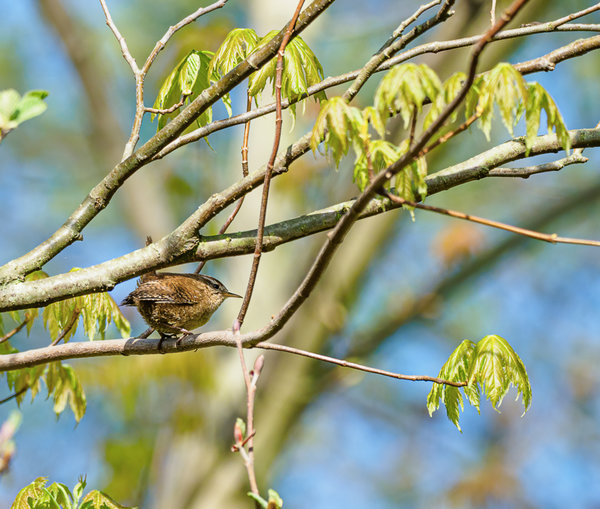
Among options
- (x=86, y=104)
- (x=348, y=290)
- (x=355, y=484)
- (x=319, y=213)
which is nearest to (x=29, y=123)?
(x=86, y=104)

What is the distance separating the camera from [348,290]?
6320 millimetres

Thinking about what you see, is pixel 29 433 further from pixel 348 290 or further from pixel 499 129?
pixel 499 129

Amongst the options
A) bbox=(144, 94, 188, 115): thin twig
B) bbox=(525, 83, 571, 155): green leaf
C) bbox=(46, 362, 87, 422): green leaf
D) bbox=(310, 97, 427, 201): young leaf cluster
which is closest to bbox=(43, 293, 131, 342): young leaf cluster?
bbox=(46, 362, 87, 422): green leaf

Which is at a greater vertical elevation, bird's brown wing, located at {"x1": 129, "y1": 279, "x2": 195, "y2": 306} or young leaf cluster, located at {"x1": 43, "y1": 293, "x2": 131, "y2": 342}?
bird's brown wing, located at {"x1": 129, "y1": 279, "x2": 195, "y2": 306}

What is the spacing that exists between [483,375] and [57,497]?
5.00ft

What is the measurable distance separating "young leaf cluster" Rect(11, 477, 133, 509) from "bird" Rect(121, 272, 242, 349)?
1.04m

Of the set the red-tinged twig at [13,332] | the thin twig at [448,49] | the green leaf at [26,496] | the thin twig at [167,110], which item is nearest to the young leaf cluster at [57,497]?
the green leaf at [26,496]

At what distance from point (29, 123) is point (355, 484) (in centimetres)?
909

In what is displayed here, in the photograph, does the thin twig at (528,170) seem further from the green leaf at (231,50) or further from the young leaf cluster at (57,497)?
the young leaf cluster at (57,497)

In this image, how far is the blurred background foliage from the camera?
21.1 feet

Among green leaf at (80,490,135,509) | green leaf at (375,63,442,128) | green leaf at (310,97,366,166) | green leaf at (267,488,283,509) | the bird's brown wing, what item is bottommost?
green leaf at (80,490,135,509)

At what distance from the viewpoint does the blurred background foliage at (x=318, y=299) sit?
21.1ft

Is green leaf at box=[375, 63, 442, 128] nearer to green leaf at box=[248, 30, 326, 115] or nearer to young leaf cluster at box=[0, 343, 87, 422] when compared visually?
green leaf at box=[248, 30, 326, 115]

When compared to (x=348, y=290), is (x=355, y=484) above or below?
below
